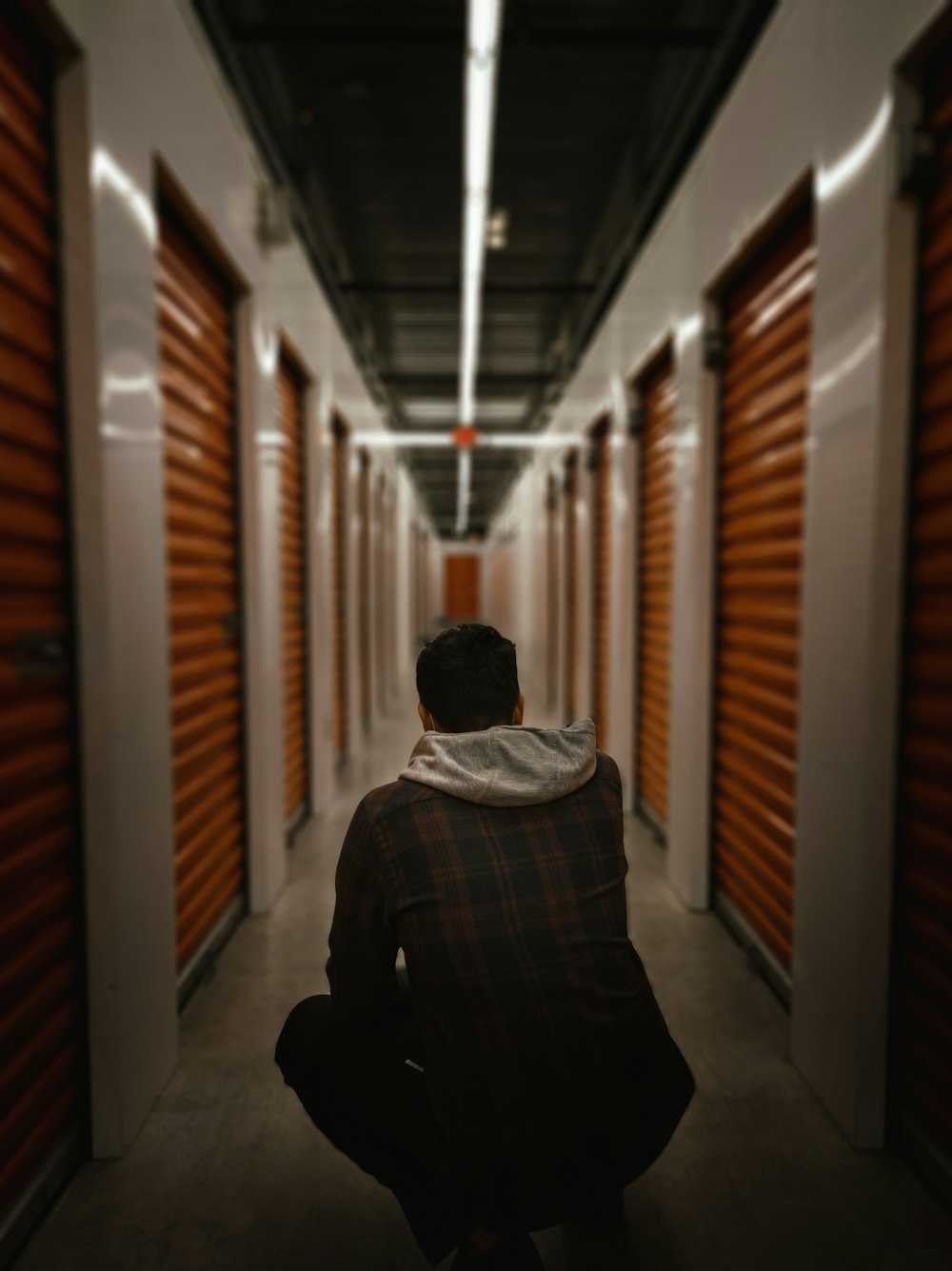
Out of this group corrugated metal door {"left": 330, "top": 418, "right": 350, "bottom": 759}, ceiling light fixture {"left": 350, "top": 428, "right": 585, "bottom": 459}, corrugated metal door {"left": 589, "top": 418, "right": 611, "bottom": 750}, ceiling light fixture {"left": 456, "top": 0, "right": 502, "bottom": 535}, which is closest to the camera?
ceiling light fixture {"left": 456, "top": 0, "right": 502, "bottom": 535}

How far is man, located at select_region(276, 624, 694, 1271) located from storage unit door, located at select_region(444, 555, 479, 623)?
90.7 feet

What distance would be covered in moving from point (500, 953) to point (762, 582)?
2.11 m

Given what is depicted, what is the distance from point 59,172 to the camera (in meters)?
1.83

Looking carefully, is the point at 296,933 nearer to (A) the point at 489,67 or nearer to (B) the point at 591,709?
(A) the point at 489,67

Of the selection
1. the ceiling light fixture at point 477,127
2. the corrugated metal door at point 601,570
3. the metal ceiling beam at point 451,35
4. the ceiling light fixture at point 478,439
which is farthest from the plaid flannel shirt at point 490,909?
the ceiling light fixture at point 478,439

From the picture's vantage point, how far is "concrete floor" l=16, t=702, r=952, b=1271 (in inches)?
65.2

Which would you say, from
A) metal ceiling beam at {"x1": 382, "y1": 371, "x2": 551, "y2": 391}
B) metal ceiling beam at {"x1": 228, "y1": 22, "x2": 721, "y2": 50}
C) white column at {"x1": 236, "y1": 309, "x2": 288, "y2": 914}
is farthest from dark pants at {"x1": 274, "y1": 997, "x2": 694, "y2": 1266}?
metal ceiling beam at {"x1": 382, "y1": 371, "x2": 551, "y2": 391}

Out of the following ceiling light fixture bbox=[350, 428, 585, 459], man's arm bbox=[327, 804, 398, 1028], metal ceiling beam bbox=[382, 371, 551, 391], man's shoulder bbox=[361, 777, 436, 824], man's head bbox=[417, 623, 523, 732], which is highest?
metal ceiling beam bbox=[382, 371, 551, 391]

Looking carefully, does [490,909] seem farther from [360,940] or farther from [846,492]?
[846,492]

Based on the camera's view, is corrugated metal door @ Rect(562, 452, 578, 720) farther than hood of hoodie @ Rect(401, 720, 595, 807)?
Yes

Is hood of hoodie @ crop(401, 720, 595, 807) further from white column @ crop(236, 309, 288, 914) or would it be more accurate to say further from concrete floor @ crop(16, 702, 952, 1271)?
white column @ crop(236, 309, 288, 914)

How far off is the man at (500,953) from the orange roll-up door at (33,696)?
2.67 ft

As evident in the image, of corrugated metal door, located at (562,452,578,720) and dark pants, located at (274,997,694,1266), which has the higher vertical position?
corrugated metal door, located at (562,452,578,720)

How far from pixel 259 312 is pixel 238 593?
1.26m
